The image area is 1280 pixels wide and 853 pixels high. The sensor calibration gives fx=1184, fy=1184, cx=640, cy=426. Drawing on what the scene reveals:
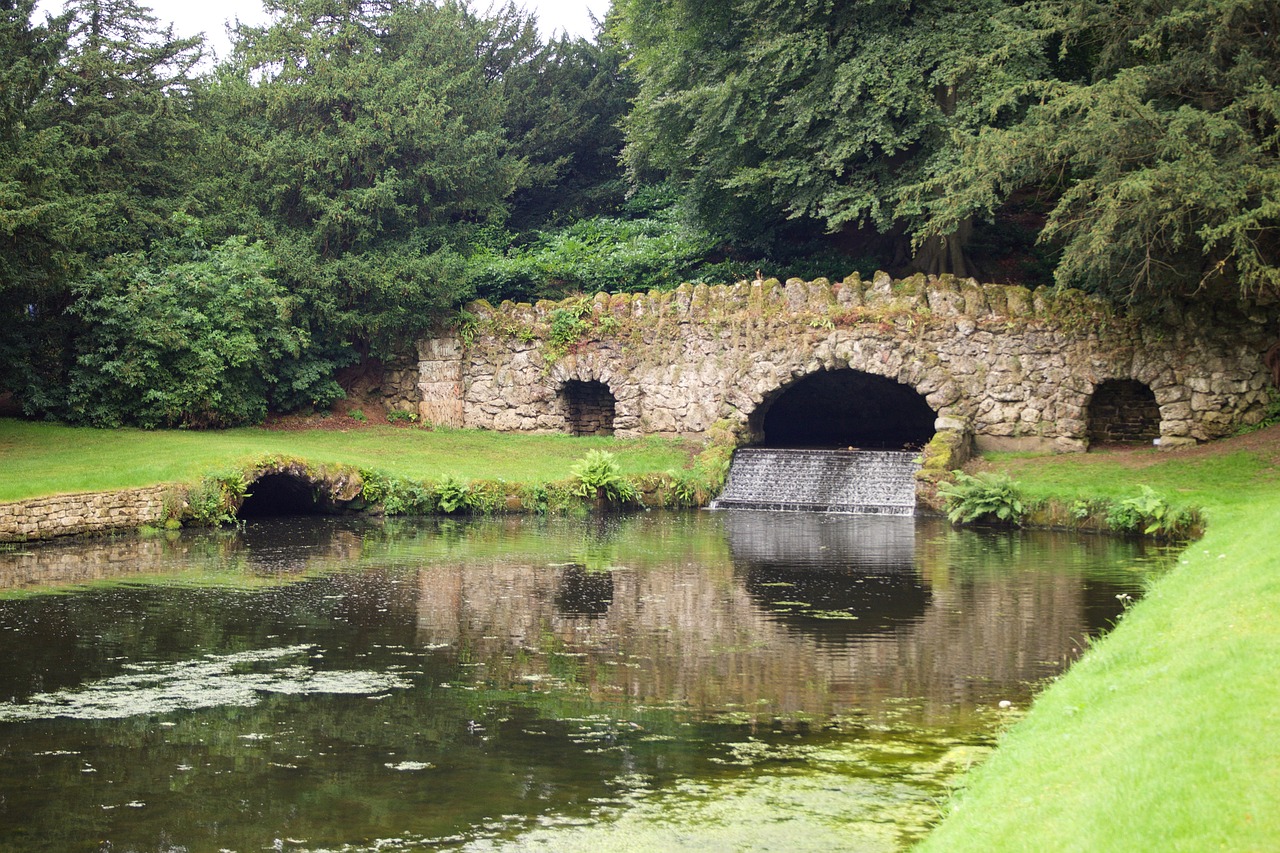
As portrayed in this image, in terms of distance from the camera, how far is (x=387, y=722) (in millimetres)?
8547

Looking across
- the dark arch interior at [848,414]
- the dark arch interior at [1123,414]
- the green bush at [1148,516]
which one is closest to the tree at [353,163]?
the dark arch interior at [848,414]

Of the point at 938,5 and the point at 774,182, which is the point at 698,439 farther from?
the point at 938,5

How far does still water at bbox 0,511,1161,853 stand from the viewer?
6.63 metres

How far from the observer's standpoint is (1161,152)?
64.5 ft

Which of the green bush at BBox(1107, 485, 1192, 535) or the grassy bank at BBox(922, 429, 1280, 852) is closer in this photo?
the grassy bank at BBox(922, 429, 1280, 852)

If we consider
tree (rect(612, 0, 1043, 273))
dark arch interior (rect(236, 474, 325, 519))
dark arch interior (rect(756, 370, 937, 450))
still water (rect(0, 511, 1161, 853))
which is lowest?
still water (rect(0, 511, 1161, 853))

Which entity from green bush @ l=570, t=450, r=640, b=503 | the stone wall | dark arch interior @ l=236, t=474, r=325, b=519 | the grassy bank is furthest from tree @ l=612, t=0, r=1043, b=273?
the grassy bank

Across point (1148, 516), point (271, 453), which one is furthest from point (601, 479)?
point (1148, 516)

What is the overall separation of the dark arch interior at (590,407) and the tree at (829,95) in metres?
5.78

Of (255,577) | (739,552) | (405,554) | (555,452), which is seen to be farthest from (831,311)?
(255,577)

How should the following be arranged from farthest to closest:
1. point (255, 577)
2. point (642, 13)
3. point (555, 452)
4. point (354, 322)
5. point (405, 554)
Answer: point (642, 13)
point (354, 322)
point (555, 452)
point (405, 554)
point (255, 577)

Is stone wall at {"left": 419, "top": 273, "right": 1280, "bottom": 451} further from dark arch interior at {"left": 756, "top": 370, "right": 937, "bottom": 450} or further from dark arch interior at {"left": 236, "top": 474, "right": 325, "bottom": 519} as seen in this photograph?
dark arch interior at {"left": 236, "top": 474, "right": 325, "bottom": 519}

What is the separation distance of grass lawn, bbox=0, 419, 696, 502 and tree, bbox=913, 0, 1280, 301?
937 cm

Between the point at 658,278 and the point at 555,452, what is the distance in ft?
24.8
